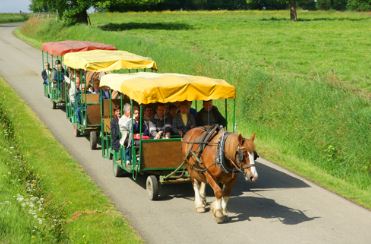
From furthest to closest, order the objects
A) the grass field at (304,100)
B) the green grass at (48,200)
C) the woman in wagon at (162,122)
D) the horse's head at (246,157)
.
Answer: the grass field at (304,100)
the woman in wagon at (162,122)
the horse's head at (246,157)
the green grass at (48,200)

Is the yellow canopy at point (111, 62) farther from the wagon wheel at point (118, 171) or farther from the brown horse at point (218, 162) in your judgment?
the brown horse at point (218, 162)

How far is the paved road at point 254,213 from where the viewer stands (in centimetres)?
1078

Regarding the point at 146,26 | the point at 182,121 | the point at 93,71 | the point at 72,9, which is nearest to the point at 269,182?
the point at 182,121

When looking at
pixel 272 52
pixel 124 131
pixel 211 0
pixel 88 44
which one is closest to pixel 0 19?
pixel 211 0

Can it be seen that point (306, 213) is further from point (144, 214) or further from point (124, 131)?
point (124, 131)

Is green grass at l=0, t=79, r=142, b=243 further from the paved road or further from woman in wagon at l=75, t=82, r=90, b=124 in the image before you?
woman in wagon at l=75, t=82, r=90, b=124

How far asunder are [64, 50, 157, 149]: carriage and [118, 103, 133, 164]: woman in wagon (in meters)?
3.19

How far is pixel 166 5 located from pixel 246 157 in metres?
90.6

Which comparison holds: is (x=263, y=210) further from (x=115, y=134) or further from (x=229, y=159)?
(x=115, y=134)

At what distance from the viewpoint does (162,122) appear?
1339cm

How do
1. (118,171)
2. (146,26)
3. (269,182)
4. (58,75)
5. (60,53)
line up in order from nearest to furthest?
(269,182)
(118,171)
(60,53)
(58,75)
(146,26)

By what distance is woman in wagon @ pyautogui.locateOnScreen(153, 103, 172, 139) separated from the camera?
13.2 metres

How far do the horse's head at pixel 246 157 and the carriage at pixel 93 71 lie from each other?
7.19m

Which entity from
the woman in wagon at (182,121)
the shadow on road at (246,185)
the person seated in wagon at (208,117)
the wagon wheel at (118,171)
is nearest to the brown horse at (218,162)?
the woman in wagon at (182,121)
